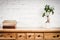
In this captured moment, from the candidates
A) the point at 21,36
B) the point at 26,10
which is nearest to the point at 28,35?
the point at 21,36

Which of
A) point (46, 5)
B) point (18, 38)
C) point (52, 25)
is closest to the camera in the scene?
point (18, 38)

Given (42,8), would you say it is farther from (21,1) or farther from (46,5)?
(21,1)

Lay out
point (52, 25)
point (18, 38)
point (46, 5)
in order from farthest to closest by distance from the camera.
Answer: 1. point (52, 25)
2. point (46, 5)
3. point (18, 38)

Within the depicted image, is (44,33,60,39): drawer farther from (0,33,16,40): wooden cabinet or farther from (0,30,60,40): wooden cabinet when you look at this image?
(0,33,16,40): wooden cabinet

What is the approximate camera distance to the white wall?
3.12 metres

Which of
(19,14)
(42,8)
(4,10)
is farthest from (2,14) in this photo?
(42,8)

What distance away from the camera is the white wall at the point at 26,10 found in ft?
10.2

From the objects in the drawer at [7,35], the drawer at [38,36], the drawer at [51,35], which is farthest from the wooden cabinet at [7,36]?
the drawer at [51,35]

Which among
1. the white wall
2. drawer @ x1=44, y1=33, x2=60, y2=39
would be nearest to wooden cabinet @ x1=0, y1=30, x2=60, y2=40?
drawer @ x1=44, y1=33, x2=60, y2=39

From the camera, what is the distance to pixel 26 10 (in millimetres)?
3141

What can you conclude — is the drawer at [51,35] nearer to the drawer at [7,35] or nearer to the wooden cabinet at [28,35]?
the wooden cabinet at [28,35]

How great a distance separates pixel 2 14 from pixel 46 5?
3.66 feet

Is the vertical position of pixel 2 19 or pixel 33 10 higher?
pixel 33 10

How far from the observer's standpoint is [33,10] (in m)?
3.14
